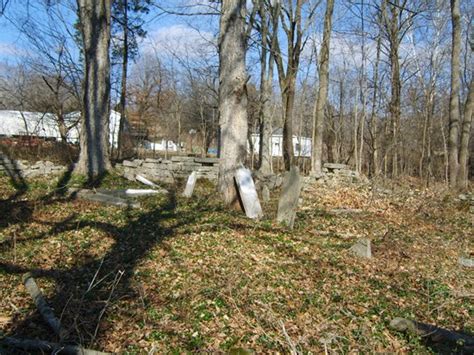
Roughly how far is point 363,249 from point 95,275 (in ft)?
13.0

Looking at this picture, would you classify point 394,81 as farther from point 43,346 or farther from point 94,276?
point 43,346

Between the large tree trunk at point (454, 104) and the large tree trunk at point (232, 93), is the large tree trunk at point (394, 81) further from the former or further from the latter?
the large tree trunk at point (232, 93)

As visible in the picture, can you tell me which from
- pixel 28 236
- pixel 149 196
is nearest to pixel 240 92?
pixel 149 196

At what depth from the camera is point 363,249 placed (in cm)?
555

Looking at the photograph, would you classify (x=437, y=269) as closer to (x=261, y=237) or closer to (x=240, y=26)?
(x=261, y=237)

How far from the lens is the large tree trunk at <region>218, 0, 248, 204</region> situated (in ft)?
24.4

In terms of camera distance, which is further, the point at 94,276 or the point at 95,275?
the point at 94,276

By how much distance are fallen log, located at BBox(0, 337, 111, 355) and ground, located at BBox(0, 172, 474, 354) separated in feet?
0.36

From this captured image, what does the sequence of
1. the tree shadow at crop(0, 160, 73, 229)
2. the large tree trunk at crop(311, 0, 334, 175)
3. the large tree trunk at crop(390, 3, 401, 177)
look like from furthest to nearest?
the large tree trunk at crop(390, 3, 401, 177) < the large tree trunk at crop(311, 0, 334, 175) < the tree shadow at crop(0, 160, 73, 229)

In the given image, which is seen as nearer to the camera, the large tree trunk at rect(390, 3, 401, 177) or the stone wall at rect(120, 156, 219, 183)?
the stone wall at rect(120, 156, 219, 183)

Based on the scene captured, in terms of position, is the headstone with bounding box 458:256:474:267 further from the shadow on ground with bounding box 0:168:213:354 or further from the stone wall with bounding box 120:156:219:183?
the stone wall with bounding box 120:156:219:183

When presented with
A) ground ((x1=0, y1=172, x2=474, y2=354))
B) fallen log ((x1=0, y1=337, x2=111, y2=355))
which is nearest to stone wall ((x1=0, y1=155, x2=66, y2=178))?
ground ((x1=0, y1=172, x2=474, y2=354))

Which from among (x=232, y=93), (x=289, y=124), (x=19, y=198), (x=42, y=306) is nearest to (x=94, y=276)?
(x=42, y=306)

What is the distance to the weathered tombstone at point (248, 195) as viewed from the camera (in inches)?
274
